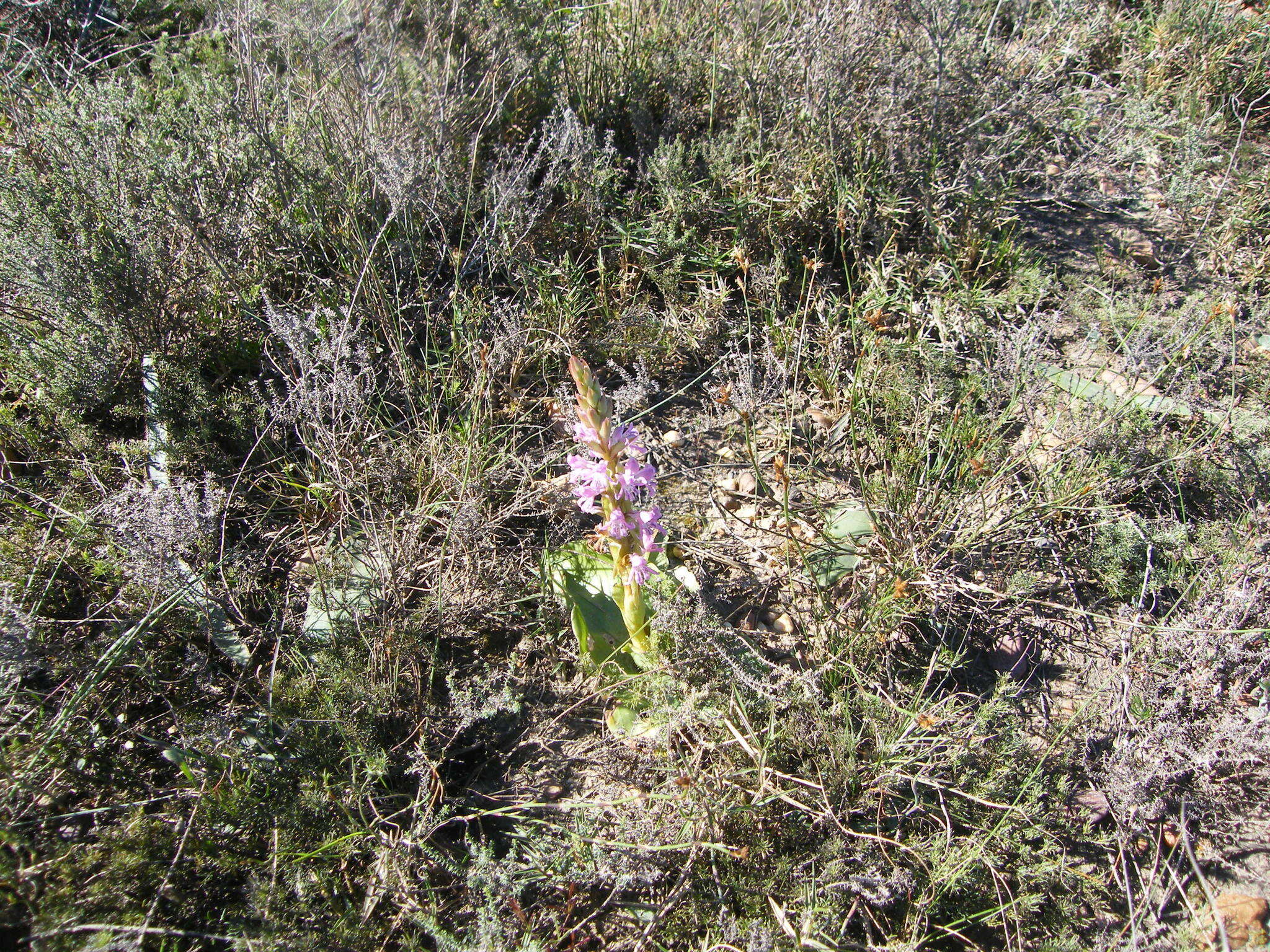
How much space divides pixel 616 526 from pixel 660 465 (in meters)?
1.00

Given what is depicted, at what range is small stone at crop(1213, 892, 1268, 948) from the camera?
6.82 ft

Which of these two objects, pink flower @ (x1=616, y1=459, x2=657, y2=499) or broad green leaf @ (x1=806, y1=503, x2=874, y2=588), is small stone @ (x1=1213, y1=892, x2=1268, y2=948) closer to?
broad green leaf @ (x1=806, y1=503, x2=874, y2=588)

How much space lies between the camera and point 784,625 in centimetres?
267

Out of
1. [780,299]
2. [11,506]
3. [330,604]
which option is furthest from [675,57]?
[11,506]

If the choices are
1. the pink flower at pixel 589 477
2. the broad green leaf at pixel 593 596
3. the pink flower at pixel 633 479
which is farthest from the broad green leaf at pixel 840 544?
the pink flower at pixel 589 477

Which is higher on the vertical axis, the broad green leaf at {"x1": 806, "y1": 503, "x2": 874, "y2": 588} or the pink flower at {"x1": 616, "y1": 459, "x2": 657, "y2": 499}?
the pink flower at {"x1": 616, "y1": 459, "x2": 657, "y2": 499}

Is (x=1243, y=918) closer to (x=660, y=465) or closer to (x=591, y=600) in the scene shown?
(x=591, y=600)

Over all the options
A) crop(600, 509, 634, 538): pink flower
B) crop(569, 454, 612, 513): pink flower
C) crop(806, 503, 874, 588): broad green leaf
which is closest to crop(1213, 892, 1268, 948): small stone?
crop(806, 503, 874, 588): broad green leaf

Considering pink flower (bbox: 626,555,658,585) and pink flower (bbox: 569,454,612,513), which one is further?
pink flower (bbox: 626,555,658,585)

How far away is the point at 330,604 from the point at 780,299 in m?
2.21

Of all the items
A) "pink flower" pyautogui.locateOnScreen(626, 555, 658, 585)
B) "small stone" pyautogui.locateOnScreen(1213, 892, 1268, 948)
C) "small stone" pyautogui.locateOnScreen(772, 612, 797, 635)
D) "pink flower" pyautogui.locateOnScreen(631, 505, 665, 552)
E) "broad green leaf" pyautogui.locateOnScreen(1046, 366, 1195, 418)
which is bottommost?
"small stone" pyautogui.locateOnScreen(1213, 892, 1268, 948)

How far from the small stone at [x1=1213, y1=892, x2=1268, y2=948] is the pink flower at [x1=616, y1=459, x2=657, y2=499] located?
1.94 metres

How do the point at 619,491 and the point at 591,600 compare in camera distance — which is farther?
the point at 591,600

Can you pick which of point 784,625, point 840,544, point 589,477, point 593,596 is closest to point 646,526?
point 589,477
